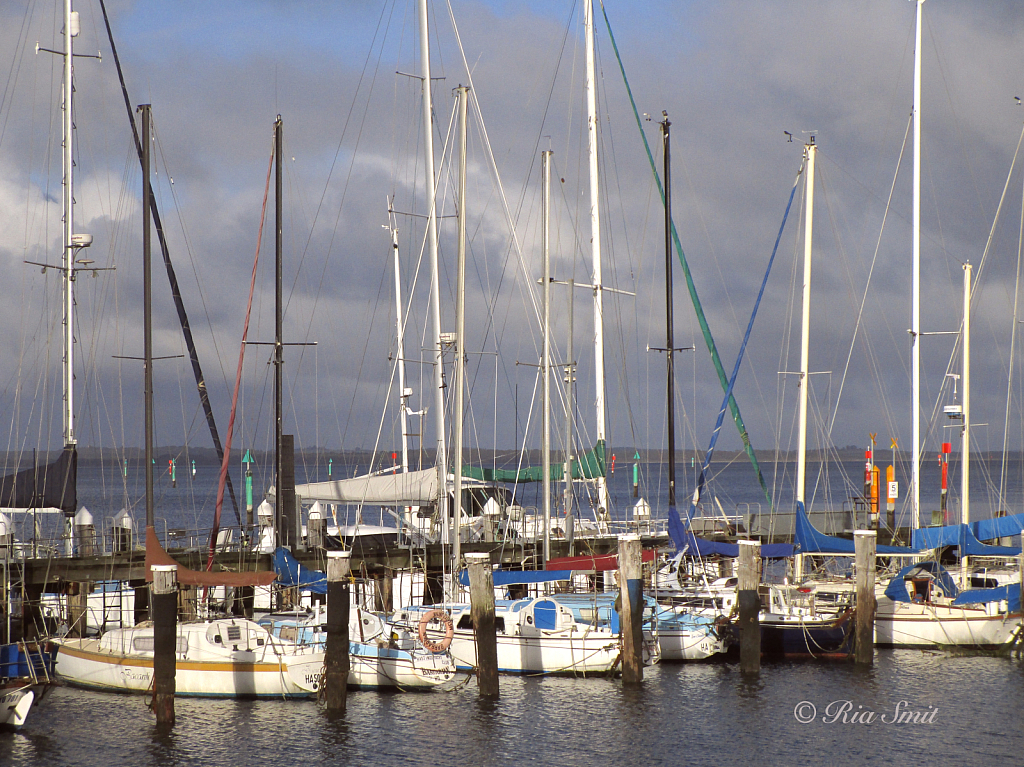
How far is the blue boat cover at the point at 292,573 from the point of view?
98.6 ft

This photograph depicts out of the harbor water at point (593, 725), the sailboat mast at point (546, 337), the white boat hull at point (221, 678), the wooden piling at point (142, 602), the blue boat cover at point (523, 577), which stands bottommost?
the harbor water at point (593, 725)

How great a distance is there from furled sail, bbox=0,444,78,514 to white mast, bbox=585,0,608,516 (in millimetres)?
17767

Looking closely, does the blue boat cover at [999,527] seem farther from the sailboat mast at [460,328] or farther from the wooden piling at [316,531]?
the wooden piling at [316,531]

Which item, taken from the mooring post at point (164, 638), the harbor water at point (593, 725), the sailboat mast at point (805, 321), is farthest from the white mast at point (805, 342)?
the mooring post at point (164, 638)

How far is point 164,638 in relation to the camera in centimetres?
2438

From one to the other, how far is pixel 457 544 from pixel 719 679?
7891mm

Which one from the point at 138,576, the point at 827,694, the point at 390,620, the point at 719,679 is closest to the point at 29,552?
the point at 138,576

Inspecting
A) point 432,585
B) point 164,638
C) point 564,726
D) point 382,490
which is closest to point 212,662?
point 164,638

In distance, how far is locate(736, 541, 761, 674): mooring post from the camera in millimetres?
29188

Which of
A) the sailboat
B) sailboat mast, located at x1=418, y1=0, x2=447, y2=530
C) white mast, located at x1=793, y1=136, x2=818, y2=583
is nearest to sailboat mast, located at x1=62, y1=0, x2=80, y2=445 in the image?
the sailboat

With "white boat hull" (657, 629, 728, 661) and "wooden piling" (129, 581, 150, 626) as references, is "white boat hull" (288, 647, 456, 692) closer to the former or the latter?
"white boat hull" (657, 629, 728, 661)

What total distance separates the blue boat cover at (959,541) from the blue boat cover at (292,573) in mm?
18827

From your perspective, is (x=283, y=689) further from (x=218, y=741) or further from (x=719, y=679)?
(x=719, y=679)

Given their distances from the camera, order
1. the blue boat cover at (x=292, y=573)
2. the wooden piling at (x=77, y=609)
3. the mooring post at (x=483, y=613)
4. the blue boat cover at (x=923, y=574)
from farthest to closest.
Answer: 1. the blue boat cover at (x=923, y=574)
2. the wooden piling at (x=77, y=609)
3. the blue boat cover at (x=292, y=573)
4. the mooring post at (x=483, y=613)
